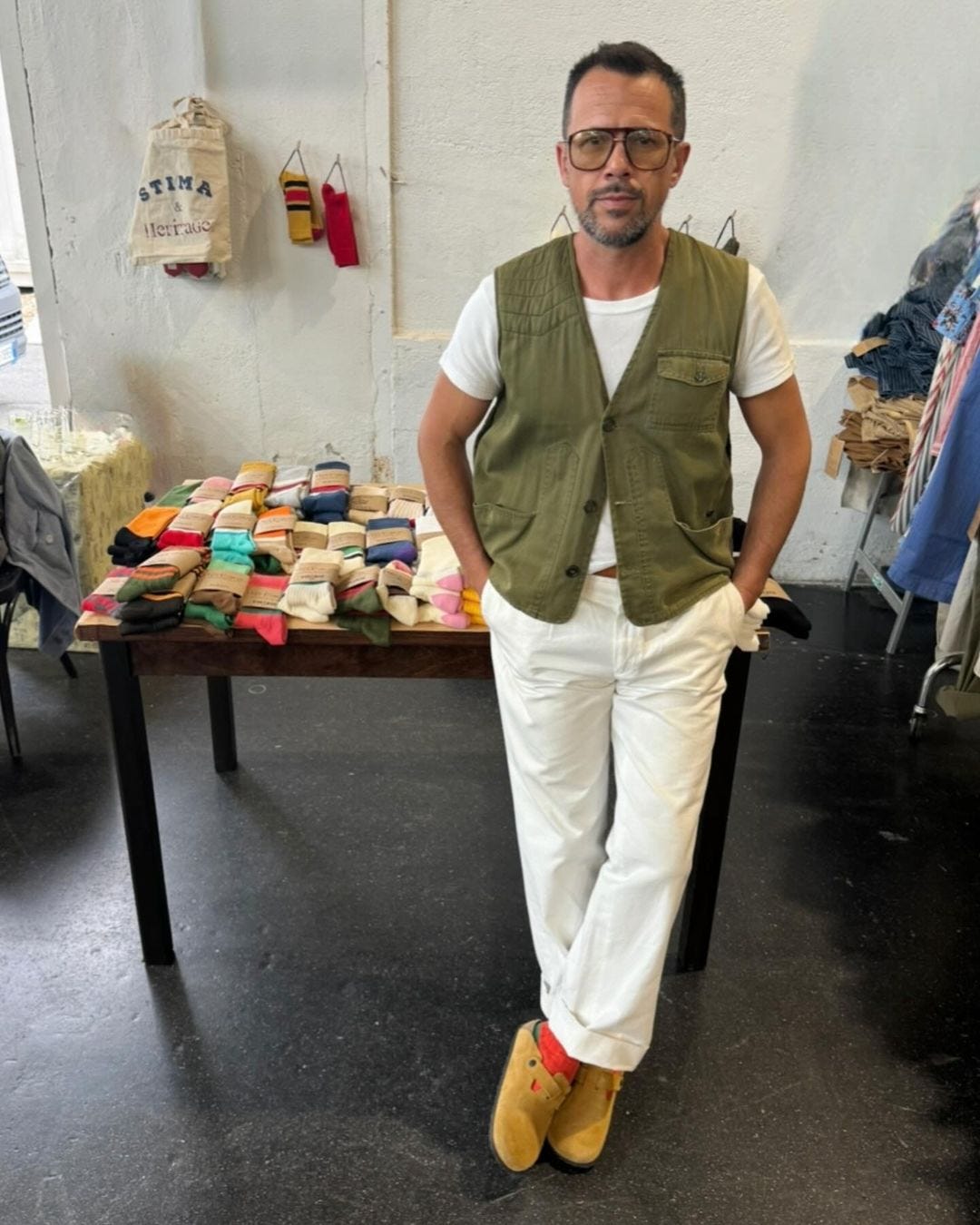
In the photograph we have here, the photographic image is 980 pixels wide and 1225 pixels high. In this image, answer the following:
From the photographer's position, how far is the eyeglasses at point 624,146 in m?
1.60

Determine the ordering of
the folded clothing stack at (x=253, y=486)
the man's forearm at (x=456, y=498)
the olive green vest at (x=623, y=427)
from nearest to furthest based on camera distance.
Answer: the olive green vest at (x=623, y=427) → the man's forearm at (x=456, y=498) → the folded clothing stack at (x=253, y=486)

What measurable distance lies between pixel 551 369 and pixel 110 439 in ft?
9.19

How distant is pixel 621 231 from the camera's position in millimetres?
1638

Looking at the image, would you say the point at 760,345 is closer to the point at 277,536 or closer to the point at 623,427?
the point at 623,427

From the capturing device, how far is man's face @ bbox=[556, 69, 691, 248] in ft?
5.23

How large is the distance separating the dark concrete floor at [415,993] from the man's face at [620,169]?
163 centimetres

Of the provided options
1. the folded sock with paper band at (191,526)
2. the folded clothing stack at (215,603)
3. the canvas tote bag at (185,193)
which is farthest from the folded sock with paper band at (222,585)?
the canvas tote bag at (185,193)

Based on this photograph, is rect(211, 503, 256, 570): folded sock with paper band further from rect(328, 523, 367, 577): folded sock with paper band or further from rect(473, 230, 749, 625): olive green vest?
rect(473, 230, 749, 625): olive green vest

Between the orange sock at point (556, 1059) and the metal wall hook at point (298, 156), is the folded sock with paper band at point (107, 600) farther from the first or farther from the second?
the metal wall hook at point (298, 156)

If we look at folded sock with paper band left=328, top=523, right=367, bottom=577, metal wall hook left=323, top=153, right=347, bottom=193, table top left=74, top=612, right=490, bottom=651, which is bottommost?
table top left=74, top=612, right=490, bottom=651

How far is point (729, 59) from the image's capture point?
3926 mm

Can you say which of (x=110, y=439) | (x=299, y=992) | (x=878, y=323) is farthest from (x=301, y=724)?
(x=878, y=323)

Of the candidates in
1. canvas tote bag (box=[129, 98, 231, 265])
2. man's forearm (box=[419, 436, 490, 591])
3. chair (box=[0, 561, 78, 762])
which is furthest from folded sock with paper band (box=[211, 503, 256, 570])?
canvas tote bag (box=[129, 98, 231, 265])

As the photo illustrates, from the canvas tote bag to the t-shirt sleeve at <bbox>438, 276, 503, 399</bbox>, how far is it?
103 inches
